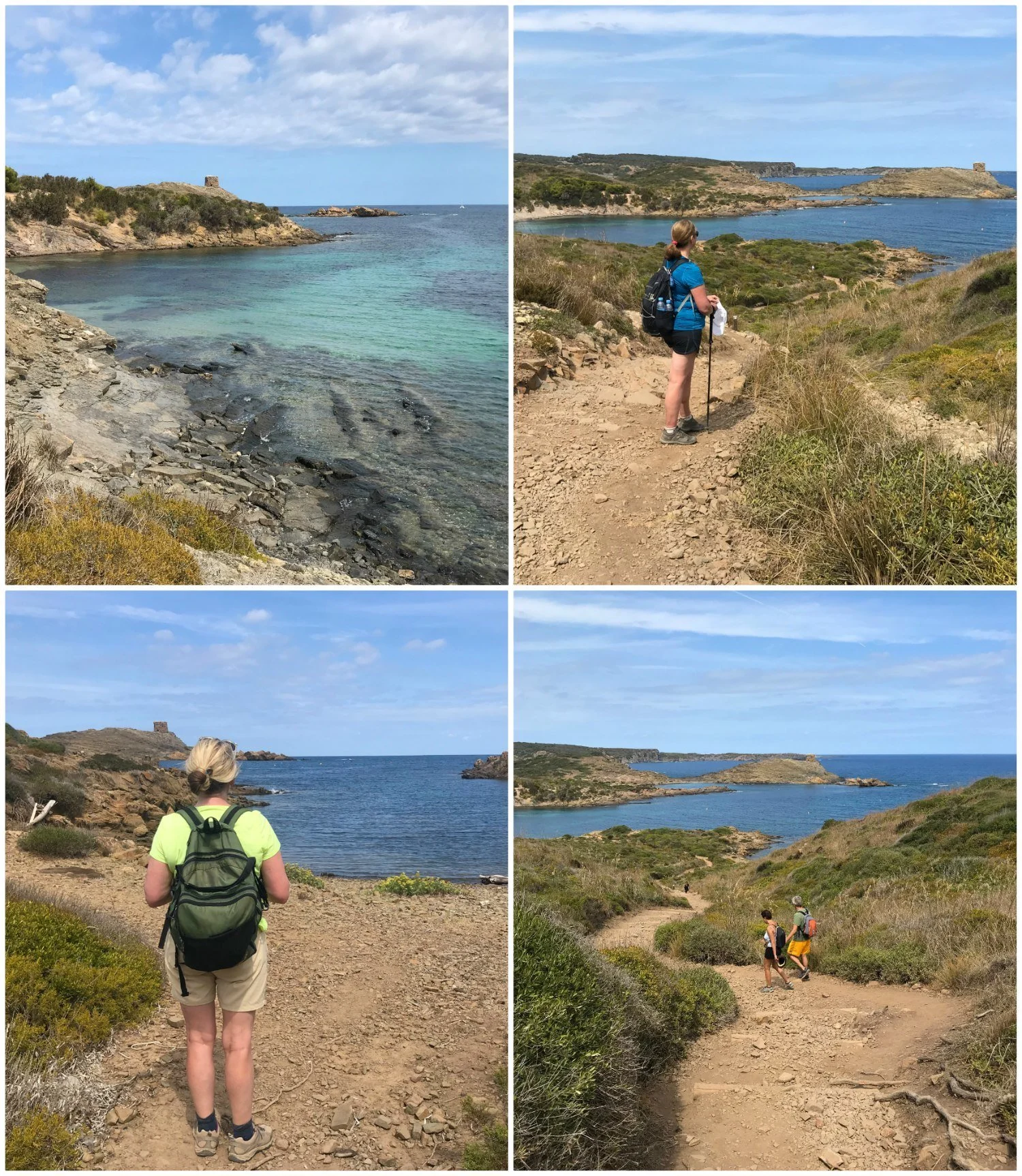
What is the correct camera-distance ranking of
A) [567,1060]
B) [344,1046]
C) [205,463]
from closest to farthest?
[567,1060]
[344,1046]
[205,463]

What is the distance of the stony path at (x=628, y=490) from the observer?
5.11 meters

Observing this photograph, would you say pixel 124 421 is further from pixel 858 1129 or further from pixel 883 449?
pixel 858 1129

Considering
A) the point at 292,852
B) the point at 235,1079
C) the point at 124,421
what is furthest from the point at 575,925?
the point at 124,421

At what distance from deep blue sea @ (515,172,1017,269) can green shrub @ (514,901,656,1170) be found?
19.2 m

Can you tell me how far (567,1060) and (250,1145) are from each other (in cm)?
133

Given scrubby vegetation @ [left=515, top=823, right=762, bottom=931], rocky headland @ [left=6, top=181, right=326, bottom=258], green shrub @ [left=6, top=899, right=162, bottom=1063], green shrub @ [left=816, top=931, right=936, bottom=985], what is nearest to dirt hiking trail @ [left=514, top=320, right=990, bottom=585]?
scrubby vegetation @ [left=515, top=823, right=762, bottom=931]

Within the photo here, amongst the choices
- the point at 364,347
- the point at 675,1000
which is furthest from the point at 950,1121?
the point at 364,347

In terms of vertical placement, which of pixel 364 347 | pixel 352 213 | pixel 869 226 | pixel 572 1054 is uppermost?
pixel 352 213

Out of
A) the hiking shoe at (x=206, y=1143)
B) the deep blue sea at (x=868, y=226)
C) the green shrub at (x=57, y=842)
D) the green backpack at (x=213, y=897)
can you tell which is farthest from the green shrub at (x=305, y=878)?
the deep blue sea at (x=868, y=226)

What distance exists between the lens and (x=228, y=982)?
3113mm

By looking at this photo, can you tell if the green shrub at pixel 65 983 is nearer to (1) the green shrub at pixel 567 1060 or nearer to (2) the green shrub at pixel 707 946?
(1) the green shrub at pixel 567 1060

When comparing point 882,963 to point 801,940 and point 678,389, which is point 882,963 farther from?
point 678,389

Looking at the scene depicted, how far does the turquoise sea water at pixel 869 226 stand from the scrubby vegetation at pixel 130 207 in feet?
61.1

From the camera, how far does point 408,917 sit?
6.34 metres
